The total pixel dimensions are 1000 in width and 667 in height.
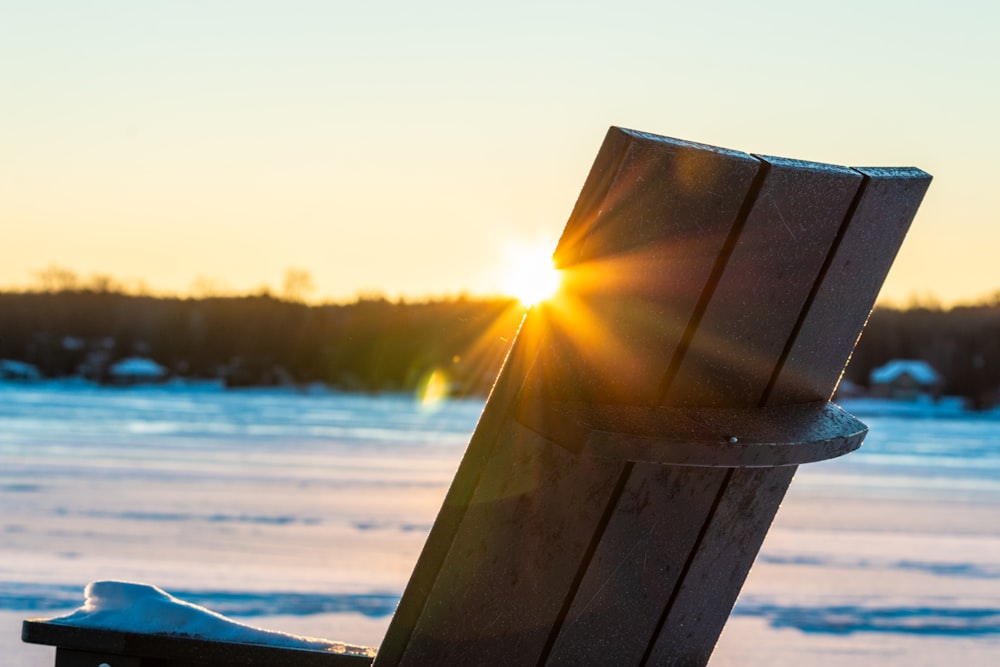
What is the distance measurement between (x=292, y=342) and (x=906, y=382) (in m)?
36.4

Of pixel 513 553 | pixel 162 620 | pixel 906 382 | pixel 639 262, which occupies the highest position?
pixel 639 262

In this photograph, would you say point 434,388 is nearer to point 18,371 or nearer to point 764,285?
point 18,371

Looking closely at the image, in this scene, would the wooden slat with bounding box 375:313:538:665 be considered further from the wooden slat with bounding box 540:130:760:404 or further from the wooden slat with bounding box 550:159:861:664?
the wooden slat with bounding box 550:159:861:664

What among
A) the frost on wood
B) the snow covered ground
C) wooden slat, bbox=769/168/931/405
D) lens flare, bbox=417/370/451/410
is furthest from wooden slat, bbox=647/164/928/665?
lens flare, bbox=417/370/451/410

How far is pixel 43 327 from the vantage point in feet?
238

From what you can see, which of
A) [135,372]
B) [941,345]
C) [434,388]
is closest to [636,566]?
[434,388]

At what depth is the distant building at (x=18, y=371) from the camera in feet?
189

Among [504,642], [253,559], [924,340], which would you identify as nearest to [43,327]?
[924,340]

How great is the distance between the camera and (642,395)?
1.29 m

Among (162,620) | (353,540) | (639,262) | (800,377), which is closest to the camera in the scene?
(639,262)

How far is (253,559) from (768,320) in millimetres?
7162

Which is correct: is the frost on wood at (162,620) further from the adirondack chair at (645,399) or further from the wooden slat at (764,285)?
the wooden slat at (764,285)

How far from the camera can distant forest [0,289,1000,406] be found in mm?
60156

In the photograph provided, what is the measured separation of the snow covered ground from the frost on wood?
314cm
